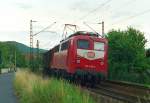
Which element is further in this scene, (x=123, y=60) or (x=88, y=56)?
(x=123, y=60)

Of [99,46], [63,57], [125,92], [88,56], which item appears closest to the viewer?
[125,92]

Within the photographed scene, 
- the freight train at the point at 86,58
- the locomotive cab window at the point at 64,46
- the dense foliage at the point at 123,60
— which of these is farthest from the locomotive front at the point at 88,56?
the dense foliage at the point at 123,60

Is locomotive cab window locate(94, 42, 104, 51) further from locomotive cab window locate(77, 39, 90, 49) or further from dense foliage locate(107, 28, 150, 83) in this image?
dense foliage locate(107, 28, 150, 83)

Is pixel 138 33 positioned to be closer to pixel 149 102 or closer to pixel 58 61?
pixel 58 61

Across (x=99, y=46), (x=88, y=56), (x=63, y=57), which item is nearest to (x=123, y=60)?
(x=63, y=57)

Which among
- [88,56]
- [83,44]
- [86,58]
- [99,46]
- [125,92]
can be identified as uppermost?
[83,44]

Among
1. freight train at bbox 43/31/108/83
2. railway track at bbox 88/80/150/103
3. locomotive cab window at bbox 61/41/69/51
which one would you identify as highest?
locomotive cab window at bbox 61/41/69/51

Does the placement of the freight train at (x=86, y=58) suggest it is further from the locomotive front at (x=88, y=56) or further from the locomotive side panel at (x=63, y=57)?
the locomotive side panel at (x=63, y=57)

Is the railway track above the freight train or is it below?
below

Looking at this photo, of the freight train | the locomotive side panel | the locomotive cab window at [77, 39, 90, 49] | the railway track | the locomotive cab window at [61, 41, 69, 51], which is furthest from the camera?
the locomotive cab window at [61, 41, 69, 51]

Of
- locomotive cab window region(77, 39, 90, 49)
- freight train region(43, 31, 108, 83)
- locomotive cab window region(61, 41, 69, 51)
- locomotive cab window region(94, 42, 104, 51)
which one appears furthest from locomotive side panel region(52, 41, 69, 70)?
locomotive cab window region(94, 42, 104, 51)

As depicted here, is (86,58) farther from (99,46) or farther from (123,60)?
(123,60)

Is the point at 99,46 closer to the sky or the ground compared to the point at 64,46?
closer to the ground

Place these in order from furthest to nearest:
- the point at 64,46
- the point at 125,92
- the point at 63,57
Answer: the point at 64,46, the point at 63,57, the point at 125,92
